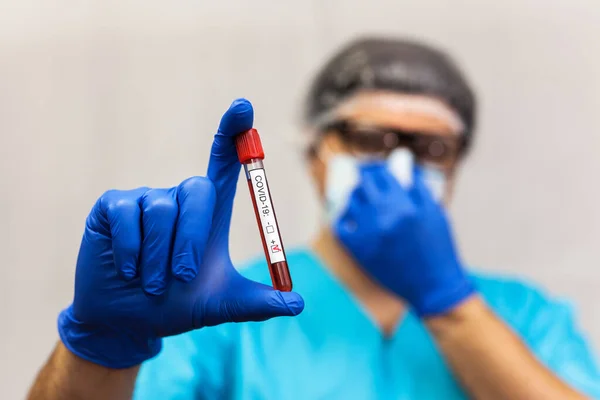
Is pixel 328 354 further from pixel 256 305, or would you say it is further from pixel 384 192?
pixel 256 305

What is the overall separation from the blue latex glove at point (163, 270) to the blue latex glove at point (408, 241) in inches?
17.5

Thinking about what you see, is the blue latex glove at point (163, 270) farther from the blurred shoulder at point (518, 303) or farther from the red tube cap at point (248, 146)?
the blurred shoulder at point (518, 303)

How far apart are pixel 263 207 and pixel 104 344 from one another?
0.22 meters

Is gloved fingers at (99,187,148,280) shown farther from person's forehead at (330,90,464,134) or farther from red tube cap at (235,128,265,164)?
person's forehead at (330,90,464,134)

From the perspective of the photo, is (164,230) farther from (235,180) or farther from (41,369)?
(41,369)

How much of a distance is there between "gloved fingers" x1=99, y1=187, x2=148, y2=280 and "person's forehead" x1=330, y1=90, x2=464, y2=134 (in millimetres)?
616

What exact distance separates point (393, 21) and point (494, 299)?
30.2 inches

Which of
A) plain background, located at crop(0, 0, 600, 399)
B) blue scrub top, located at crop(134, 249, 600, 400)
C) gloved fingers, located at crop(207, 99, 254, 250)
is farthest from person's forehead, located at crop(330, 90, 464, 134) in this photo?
gloved fingers, located at crop(207, 99, 254, 250)

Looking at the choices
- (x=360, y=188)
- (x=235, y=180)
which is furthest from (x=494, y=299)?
(x=235, y=180)

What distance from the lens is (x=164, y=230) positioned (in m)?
0.51

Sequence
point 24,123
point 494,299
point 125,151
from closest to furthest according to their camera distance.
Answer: point 24,123 → point 125,151 → point 494,299

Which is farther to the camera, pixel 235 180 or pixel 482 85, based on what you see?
pixel 482 85

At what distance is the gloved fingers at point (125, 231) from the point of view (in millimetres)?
503

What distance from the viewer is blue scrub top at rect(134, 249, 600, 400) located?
0.78 meters
